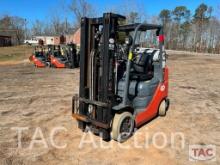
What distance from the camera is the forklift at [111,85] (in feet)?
14.1

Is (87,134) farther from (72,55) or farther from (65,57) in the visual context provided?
(65,57)

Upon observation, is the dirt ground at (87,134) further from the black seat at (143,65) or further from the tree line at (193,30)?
the tree line at (193,30)

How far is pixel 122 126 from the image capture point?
4508 millimetres

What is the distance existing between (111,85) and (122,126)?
2.53 ft

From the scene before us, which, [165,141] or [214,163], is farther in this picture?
[165,141]

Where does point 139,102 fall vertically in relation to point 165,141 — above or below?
above

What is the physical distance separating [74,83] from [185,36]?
4750 cm

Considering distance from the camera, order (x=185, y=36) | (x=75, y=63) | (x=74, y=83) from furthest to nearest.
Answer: (x=185, y=36)
(x=75, y=63)
(x=74, y=83)

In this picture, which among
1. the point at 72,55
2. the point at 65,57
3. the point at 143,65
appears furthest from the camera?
the point at 65,57

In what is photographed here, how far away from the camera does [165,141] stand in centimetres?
462

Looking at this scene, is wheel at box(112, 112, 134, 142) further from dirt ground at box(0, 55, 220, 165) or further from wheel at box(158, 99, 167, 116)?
wheel at box(158, 99, 167, 116)

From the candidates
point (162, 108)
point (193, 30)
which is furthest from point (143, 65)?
point (193, 30)

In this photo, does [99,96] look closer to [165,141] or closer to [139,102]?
[139,102]

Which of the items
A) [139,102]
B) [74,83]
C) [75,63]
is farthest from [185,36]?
[139,102]
